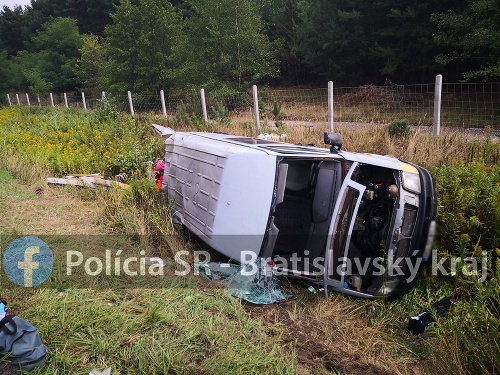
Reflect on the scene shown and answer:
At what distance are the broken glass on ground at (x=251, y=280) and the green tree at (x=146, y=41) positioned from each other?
61.3 ft

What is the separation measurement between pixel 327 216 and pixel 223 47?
16814mm

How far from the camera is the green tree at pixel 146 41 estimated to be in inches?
835

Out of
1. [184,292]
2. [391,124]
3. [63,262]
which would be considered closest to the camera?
[184,292]

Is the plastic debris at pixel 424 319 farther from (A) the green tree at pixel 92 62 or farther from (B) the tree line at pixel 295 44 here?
(A) the green tree at pixel 92 62

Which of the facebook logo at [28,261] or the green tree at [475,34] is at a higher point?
the green tree at [475,34]

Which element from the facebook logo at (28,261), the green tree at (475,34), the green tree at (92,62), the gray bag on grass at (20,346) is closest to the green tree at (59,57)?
the green tree at (92,62)

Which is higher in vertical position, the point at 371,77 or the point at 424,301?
the point at 371,77

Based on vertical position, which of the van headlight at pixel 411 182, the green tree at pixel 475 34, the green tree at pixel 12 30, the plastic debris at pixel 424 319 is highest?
the green tree at pixel 12 30

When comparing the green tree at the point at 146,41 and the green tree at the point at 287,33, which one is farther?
the green tree at the point at 287,33

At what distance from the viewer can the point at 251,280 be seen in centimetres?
372

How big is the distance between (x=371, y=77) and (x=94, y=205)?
68.6 ft

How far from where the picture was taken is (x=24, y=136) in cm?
1043

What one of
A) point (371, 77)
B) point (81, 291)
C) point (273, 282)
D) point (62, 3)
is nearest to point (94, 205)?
point (81, 291)

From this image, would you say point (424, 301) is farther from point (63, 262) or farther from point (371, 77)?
point (371, 77)
